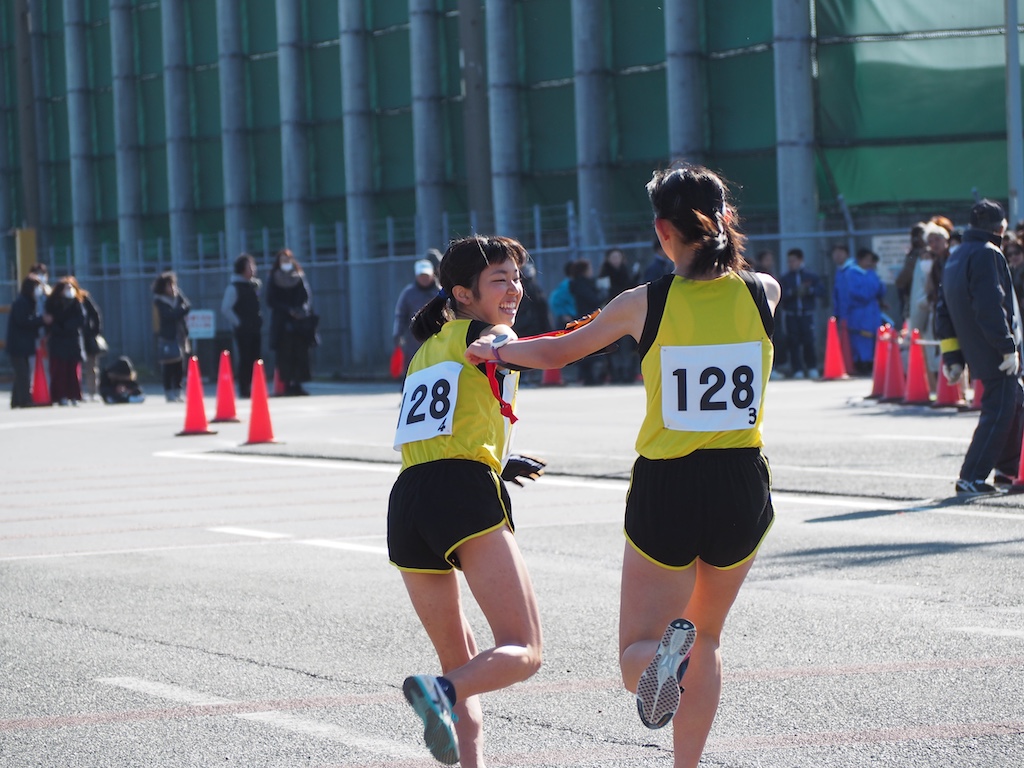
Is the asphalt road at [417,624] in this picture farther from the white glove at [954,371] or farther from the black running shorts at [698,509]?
the black running shorts at [698,509]

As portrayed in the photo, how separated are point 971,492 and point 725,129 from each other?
2498 centimetres

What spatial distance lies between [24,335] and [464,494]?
22376mm

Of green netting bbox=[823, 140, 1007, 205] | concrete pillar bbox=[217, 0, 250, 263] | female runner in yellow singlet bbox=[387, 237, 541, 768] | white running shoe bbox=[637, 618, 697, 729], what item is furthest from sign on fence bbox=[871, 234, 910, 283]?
white running shoe bbox=[637, 618, 697, 729]

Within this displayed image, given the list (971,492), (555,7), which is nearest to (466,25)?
(555,7)

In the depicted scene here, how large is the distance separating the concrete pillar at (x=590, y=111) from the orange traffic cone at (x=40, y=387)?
44.1ft

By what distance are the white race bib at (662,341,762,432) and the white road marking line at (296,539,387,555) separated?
549 cm

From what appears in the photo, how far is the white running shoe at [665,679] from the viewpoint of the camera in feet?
14.3

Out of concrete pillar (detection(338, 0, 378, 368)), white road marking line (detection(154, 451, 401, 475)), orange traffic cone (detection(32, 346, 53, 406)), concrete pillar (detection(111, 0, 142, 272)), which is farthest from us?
concrete pillar (detection(111, 0, 142, 272))

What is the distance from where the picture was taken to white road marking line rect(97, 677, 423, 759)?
17.9 ft

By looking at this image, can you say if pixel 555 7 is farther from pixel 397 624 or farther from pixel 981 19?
pixel 397 624

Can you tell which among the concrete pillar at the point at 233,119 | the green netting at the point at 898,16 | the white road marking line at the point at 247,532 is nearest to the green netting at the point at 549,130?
the green netting at the point at 898,16

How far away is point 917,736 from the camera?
5.41 meters

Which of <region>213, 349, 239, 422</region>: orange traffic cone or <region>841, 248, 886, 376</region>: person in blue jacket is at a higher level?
<region>841, 248, 886, 376</region>: person in blue jacket

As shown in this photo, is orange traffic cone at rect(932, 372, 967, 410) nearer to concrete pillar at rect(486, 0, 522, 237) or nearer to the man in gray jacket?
the man in gray jacket
